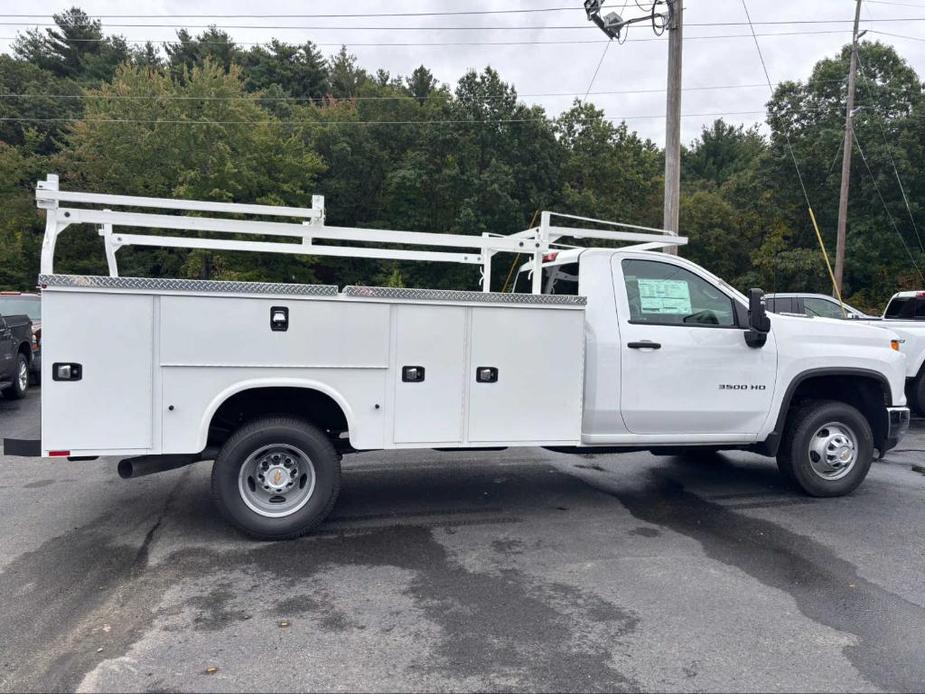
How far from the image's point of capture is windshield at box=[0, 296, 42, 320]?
1387 cm

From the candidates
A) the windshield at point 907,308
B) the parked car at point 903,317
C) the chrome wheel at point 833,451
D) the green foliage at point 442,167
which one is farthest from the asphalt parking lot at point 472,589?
the green foliage at point 442,167

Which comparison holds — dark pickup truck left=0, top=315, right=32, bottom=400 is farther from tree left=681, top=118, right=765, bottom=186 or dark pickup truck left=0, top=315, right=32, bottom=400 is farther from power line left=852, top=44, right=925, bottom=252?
tree left=681, top=118, right=765, bottom=186

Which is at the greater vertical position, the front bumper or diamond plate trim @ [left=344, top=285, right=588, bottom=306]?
diamond plate trim @ [left=344, top=285, right=588, bottom=306]

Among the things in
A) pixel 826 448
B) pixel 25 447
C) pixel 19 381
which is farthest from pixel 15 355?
pixel 826 448

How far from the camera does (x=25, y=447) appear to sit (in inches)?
189

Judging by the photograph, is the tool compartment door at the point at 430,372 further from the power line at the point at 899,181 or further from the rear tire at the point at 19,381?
the power line at the point at 899,181

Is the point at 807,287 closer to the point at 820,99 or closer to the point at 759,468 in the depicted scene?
the point at 820,99

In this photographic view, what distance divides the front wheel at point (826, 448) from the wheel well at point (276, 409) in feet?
13.4

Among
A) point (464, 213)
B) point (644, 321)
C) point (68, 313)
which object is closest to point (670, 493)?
point (644, 321)

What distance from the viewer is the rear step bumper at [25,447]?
188 inches

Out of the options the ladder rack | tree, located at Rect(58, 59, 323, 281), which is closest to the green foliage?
tree, located at Rect(58, 59, 323, 281)

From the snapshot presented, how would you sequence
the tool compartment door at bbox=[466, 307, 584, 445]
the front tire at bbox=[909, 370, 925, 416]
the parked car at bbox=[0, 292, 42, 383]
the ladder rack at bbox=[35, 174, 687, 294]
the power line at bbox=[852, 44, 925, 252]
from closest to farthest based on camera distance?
the ladder rack at bbox=[35, 174, 687, 294]
the tool compartment door at bbox=[466, 307, 584, 445]
the front tire at bbox=[909, 370, 925, 416]
the parked car at bbox=[0, 292, 42, 383]
the power line at bbox=[852, 44, 925, 252]

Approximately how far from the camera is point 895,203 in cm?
3011

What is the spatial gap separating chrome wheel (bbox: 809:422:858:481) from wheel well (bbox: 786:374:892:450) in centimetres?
32
